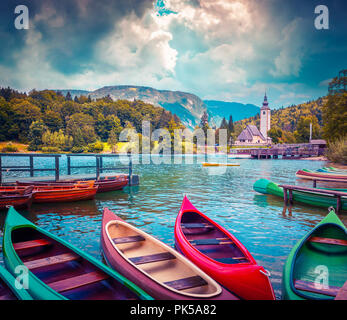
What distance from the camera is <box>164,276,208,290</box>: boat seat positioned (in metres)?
4.23

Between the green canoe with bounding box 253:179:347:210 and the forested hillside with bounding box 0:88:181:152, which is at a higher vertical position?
the forested hillside with bounding box 0:88:181:152

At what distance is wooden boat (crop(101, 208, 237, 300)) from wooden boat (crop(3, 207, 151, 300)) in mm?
334

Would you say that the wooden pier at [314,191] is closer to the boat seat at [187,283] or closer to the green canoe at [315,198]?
the green canoe at [315,198]

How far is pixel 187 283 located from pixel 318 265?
10.6ft

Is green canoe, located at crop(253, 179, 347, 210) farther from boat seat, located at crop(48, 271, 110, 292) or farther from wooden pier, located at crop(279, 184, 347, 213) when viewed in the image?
boat seat, located at crop(48, 271, 110, 292)

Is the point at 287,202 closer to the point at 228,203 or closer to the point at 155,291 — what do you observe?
the point at 228,203

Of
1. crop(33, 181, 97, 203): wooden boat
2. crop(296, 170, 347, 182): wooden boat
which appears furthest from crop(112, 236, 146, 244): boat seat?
crop(296, 170, 347, 182): wooden boat

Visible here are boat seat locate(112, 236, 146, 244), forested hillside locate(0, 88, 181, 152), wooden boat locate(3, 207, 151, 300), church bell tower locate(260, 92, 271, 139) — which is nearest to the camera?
wooden boat locate(3, 207, 151, 300)

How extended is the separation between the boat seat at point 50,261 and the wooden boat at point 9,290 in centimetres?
60

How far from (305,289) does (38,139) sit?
116m

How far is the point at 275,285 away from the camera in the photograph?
604 centimetres

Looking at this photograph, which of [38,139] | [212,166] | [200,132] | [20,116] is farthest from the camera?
[200,132]
